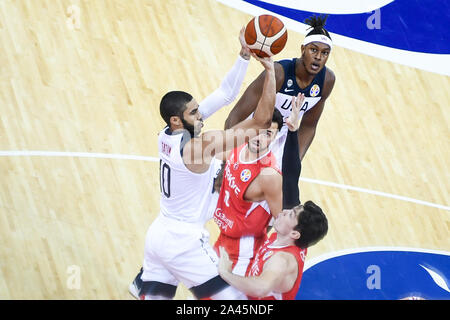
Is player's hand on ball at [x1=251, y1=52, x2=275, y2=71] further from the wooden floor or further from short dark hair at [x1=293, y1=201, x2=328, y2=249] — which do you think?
the wooden floor

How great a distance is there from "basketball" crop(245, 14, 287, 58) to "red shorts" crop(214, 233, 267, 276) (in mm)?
1672

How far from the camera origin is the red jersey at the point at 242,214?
22.4 feet

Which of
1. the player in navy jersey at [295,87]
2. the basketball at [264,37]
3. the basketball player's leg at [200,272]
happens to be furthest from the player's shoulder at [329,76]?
the basketball player's leg at [200,272]

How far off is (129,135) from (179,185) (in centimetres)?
204

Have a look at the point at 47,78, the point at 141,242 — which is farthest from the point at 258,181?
the point at 47,78

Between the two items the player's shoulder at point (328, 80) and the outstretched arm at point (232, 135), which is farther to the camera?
the player's shoulder at point (328, 80)

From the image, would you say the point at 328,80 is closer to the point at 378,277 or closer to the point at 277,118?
the point at 277,118

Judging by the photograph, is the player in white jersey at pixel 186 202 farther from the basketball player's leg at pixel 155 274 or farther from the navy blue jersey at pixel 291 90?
the navy blue jersey at pixel 291 90

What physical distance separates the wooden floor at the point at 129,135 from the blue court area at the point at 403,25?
323 mm

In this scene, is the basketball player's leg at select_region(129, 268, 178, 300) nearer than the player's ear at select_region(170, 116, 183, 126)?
No

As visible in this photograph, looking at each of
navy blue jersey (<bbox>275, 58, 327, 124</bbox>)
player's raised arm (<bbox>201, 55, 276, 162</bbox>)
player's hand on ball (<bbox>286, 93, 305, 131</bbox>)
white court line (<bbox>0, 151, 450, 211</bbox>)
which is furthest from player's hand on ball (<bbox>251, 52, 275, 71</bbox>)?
white court line (<bbox>0, 151, 450, 211</bbox>)

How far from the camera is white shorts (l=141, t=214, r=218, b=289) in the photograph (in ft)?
20.5

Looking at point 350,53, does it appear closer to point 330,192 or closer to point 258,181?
point 330,192

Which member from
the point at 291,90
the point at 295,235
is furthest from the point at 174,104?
the point at 295,235
